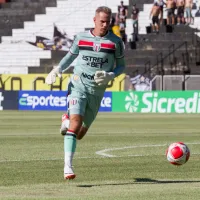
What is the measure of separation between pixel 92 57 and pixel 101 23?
0.52 m

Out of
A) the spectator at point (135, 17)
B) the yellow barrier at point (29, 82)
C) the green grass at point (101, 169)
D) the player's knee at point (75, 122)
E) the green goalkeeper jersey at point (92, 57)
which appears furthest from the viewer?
the spectator at point (135, 17)

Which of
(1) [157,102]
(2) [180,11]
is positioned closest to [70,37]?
(2) [180,11]

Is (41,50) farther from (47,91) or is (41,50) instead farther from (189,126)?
(189,126)

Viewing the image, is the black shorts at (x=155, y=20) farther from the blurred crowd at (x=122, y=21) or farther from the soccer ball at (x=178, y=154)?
the soccer ball at (x=178, y=154)

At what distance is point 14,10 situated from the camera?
5603 centimetres

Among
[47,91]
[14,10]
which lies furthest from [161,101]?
[14,10]

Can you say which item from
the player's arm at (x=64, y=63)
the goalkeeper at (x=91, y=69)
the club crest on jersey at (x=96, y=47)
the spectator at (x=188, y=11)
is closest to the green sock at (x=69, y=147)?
the goalkeeper at (x=91, y=69)

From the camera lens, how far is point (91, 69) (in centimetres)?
1132

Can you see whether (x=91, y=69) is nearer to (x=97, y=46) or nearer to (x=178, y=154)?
(x=97, y=46)

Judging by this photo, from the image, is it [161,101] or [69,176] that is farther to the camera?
[161,101]

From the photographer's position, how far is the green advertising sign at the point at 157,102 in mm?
37469

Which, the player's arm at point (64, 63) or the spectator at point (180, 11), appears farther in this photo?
the spectator at point (180, 11)

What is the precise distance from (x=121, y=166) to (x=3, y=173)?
81.1 inches

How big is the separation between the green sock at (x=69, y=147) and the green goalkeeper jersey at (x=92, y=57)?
0.75 meters
